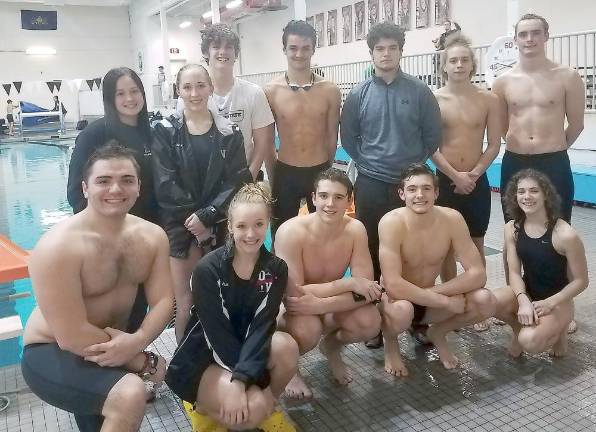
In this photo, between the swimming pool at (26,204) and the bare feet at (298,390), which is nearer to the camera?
the bare feet at (298,390)

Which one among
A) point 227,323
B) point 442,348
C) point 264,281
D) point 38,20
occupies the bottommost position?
point 442,348

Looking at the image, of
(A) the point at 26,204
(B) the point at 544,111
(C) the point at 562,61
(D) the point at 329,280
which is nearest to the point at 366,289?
(D) the point at 329,280

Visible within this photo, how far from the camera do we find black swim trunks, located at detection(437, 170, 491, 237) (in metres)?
3.76

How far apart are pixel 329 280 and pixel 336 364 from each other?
45 cm

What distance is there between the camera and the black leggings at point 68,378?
2014mm

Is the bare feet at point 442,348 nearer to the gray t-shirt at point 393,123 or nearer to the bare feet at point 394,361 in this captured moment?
the bare feet at point 394,361

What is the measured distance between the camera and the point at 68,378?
205cm

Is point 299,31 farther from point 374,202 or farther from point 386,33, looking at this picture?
point 374,202

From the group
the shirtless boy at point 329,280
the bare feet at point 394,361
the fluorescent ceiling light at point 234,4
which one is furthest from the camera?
the fluorescent ceiling light at point 234,4

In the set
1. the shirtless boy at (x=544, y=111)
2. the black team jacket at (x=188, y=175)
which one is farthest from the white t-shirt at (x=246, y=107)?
the shirtless boy at (x=544, y=111)

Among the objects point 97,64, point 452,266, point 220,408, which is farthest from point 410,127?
point 97,64

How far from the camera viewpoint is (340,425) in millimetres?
2615

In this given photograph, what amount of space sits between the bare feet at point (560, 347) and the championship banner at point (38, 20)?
25921 millimetres

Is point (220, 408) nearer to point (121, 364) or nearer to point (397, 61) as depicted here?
point (121, 364)
